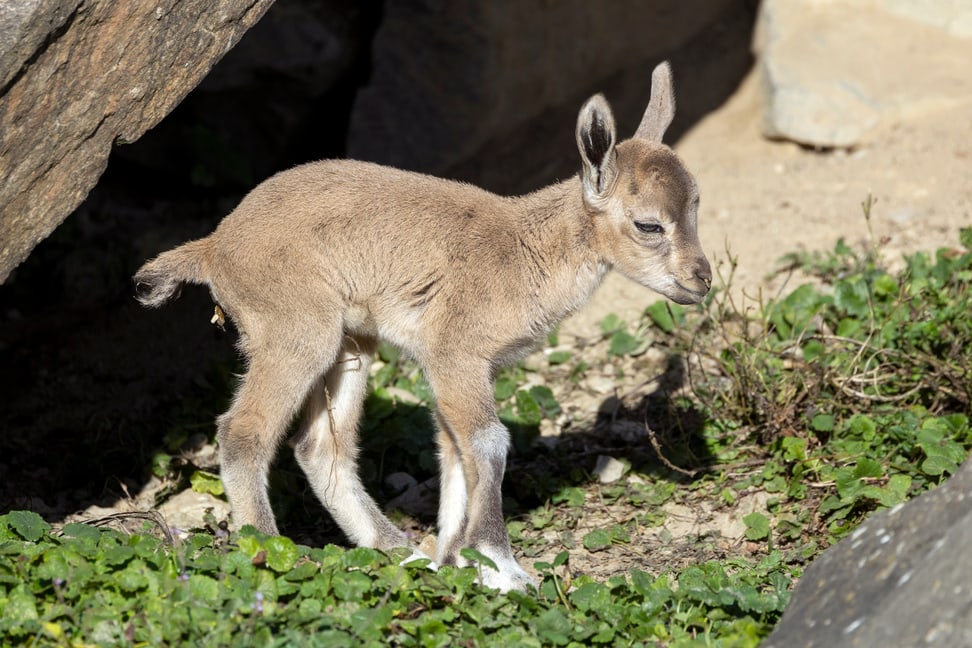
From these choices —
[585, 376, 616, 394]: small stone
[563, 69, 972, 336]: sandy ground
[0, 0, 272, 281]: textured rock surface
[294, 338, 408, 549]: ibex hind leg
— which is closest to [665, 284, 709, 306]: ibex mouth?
[294, 338, 408, 549]: ibex hind leg

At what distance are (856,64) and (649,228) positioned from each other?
606 centimetres

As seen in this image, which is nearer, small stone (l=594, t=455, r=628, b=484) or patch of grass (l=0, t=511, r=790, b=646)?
patch of grass (l=0, t=511, r=790, b=646)

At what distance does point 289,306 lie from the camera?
671 centimetres

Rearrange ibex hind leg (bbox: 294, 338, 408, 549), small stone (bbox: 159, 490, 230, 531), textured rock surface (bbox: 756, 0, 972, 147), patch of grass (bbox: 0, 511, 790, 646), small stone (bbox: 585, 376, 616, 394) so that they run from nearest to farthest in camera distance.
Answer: patch of grass (bbox: 0, 511, 790, 646) → ibex hind leg (bbox: 294, 338, 408, 549) → small stone (bbox: 159, 490, 230, 531) → small stone (bbox: 585, 376, 616, 394) → textured rock surface (bbox: 756, 0, 972, 147)

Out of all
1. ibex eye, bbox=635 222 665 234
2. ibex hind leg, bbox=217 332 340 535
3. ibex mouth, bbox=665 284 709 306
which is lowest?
ibex mouth, bbox=665 284 709 306

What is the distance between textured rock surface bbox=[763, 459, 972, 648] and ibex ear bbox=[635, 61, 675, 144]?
325 cm

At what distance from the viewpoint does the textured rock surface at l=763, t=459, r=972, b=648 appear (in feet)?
13.6

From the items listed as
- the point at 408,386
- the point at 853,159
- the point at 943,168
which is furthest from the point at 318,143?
the point at 943,168

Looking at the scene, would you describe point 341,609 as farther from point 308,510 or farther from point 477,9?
point 477,9

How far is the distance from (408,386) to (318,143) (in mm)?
4410

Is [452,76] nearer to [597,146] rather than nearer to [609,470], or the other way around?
[609,470]

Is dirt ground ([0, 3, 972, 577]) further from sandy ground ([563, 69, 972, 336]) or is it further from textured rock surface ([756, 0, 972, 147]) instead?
textured rock surface ([756, 0, 972, 147])

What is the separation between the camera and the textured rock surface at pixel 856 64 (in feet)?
38.0

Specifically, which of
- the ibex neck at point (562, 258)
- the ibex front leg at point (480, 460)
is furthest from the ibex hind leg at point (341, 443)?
the ibex neck at point (562, 258)
